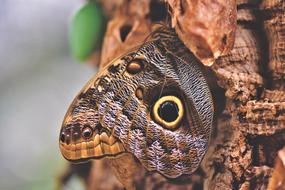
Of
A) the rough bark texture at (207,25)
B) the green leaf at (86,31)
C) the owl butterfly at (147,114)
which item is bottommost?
the owl butterfly at (147,114)

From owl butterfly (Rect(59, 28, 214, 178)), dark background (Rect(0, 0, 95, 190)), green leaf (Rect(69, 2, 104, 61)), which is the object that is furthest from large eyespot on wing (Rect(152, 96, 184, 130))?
dark background (Rect(0, 0, 95, 190))

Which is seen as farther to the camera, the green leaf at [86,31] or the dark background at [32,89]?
the dark background at [32,89]

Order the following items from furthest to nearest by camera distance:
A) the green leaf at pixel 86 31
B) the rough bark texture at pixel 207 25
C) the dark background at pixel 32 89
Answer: the dark background at pixel 32 89
the green leaf at pixel 86 31
the rough bark texture at pixel 207 25

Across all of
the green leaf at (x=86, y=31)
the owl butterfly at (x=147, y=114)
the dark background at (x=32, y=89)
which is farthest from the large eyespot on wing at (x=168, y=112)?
the dark background at (x=32, y=89)

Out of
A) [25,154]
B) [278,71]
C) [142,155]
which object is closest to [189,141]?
[142,155]

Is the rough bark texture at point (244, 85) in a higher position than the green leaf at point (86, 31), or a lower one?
lower

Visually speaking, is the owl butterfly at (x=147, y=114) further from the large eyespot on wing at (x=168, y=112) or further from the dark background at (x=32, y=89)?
the dark background at (x=32, y=89)

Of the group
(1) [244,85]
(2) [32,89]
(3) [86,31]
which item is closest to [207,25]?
(1) [244,85]
